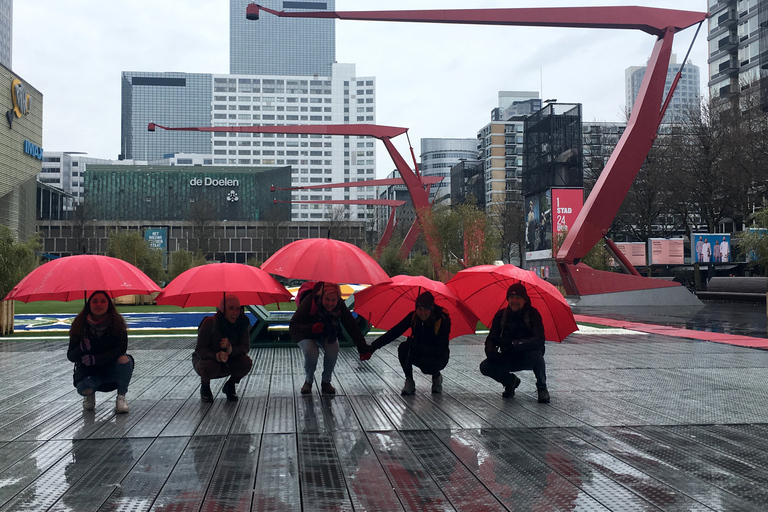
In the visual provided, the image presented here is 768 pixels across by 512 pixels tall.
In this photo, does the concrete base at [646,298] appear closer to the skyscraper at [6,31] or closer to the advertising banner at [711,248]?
the advertising banner at [711,248]

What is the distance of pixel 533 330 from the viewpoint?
7250 mm

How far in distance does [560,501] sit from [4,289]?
14.7 m

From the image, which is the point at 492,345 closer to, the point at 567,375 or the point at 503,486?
the point at 567,375

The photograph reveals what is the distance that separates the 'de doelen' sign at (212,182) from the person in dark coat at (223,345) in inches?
4197

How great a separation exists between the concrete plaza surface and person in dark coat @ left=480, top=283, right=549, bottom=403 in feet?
0.96

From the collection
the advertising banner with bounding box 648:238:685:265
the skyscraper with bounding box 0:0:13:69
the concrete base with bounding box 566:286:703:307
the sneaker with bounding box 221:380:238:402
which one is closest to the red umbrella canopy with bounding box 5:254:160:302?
the sneaker with bounding box 221:380:238:402

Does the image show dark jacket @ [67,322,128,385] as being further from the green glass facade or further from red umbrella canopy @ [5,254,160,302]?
the green glass facade

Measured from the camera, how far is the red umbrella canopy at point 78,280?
243 inches

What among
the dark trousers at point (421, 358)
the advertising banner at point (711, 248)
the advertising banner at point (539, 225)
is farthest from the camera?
the advertising banner at point (539, 225)

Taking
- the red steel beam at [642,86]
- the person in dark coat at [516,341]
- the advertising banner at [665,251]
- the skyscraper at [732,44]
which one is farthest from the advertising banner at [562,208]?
the person in dark coat at [516,341]

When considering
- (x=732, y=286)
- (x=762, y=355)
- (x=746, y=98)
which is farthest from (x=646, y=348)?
(x=746, y=98)

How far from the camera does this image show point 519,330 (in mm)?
7301

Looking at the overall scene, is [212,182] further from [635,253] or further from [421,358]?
[421,358]

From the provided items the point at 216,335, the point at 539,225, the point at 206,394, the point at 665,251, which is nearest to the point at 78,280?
the point at 216,335
